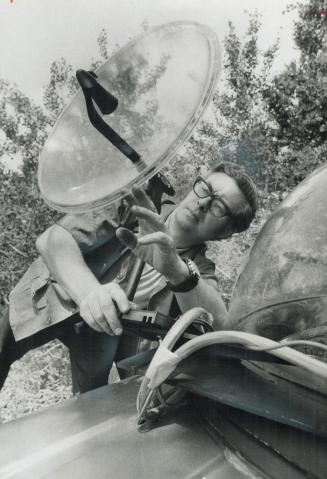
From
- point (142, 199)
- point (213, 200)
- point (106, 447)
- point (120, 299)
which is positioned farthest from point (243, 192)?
point (106, 447)

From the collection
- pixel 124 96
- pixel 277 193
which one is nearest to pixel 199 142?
pixel 277 193

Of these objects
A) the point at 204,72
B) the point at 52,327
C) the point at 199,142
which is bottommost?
the point at 199,142

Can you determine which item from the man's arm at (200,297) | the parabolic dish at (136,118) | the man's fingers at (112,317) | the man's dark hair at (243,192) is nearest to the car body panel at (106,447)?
the man's fingers at (112,317)

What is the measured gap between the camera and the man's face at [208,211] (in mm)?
1902

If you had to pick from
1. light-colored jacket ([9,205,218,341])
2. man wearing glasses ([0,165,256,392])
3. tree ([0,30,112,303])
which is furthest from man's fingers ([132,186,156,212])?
tree ([0,30,112,303])

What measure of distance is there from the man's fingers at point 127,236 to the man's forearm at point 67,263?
430 mm

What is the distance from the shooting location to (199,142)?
1023cm

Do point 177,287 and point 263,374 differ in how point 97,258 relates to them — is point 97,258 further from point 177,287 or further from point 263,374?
point 263,374

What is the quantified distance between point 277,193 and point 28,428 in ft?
29.5

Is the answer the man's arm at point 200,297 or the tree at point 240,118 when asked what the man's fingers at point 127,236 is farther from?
the tree at point 240,118

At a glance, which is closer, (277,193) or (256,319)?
(256,319)

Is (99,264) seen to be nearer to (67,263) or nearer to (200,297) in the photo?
(67,263)

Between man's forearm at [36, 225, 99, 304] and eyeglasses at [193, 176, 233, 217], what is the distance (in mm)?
634

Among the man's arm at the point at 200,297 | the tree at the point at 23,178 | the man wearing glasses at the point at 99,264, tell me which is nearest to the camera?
the man's arm at the point at 200,297
